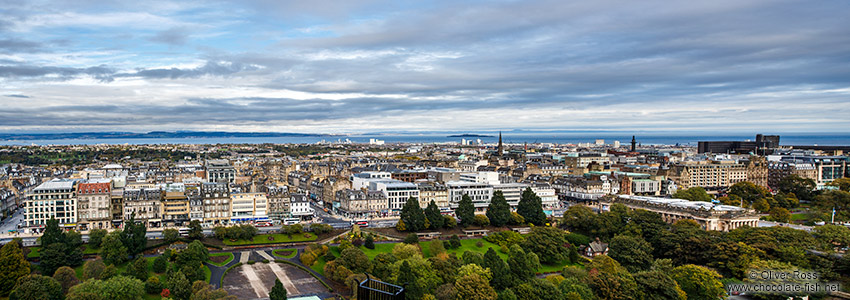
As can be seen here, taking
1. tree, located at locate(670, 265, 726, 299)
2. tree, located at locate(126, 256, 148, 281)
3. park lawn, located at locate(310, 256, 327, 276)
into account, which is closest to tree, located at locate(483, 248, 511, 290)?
tree, located at locate(670, 265, 726, 299)

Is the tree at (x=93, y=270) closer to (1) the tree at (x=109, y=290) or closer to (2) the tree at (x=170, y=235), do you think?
(1) the tree at (x=109, y=290)

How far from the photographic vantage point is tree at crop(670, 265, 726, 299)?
5009 cm

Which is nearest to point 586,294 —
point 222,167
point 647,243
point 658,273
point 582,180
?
point 658,273

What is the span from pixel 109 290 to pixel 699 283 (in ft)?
163

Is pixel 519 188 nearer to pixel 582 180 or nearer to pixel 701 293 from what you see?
pixel 582 180

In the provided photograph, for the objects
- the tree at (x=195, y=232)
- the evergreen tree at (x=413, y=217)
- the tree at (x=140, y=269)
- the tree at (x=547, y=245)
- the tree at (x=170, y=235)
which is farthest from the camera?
the evergreen tree at (x=413, y=217)

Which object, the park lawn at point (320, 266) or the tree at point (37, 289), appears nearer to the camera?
the tree at point (37, 289)

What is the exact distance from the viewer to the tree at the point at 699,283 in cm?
5009

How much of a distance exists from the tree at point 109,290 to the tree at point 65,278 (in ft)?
15.8

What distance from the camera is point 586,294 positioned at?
4794 cm

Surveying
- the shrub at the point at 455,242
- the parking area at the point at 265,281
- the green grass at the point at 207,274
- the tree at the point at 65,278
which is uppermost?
the tree at the point at 65,278

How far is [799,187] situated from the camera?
101 meters

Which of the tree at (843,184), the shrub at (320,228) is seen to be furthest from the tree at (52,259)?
the tree at (843,184)

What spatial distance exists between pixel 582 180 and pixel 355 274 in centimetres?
6892
